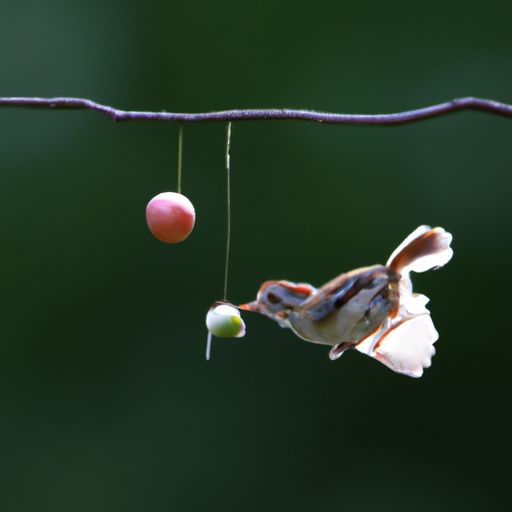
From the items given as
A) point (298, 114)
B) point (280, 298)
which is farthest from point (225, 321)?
point (298, 114)

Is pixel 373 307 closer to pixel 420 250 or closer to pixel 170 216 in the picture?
pixel 420 250

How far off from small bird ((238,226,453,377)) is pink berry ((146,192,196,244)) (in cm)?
13

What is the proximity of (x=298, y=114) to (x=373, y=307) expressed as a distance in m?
0.15

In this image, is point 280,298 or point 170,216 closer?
point 280,298

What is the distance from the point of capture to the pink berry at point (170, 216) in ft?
2.63

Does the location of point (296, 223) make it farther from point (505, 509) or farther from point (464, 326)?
point (505, 509)

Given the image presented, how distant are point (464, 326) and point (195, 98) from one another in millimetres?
890

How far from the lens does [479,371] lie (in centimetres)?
242

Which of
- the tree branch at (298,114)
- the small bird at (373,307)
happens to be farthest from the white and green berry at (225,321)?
the tree branch at (298,114)

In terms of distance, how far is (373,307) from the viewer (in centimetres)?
71

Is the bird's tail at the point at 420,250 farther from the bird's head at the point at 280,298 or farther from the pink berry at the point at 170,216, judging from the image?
the pink berry at the point at 170,216

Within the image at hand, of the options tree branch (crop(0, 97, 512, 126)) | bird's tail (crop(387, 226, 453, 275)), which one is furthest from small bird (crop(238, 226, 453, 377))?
tree branch (crop(0, 97, 512, 126))

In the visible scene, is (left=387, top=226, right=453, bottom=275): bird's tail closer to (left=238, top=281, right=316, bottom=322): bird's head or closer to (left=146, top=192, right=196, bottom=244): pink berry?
(left=238, top=281, right=316, bottom=322): bird's head

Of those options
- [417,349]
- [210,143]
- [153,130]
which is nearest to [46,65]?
[153,130]
